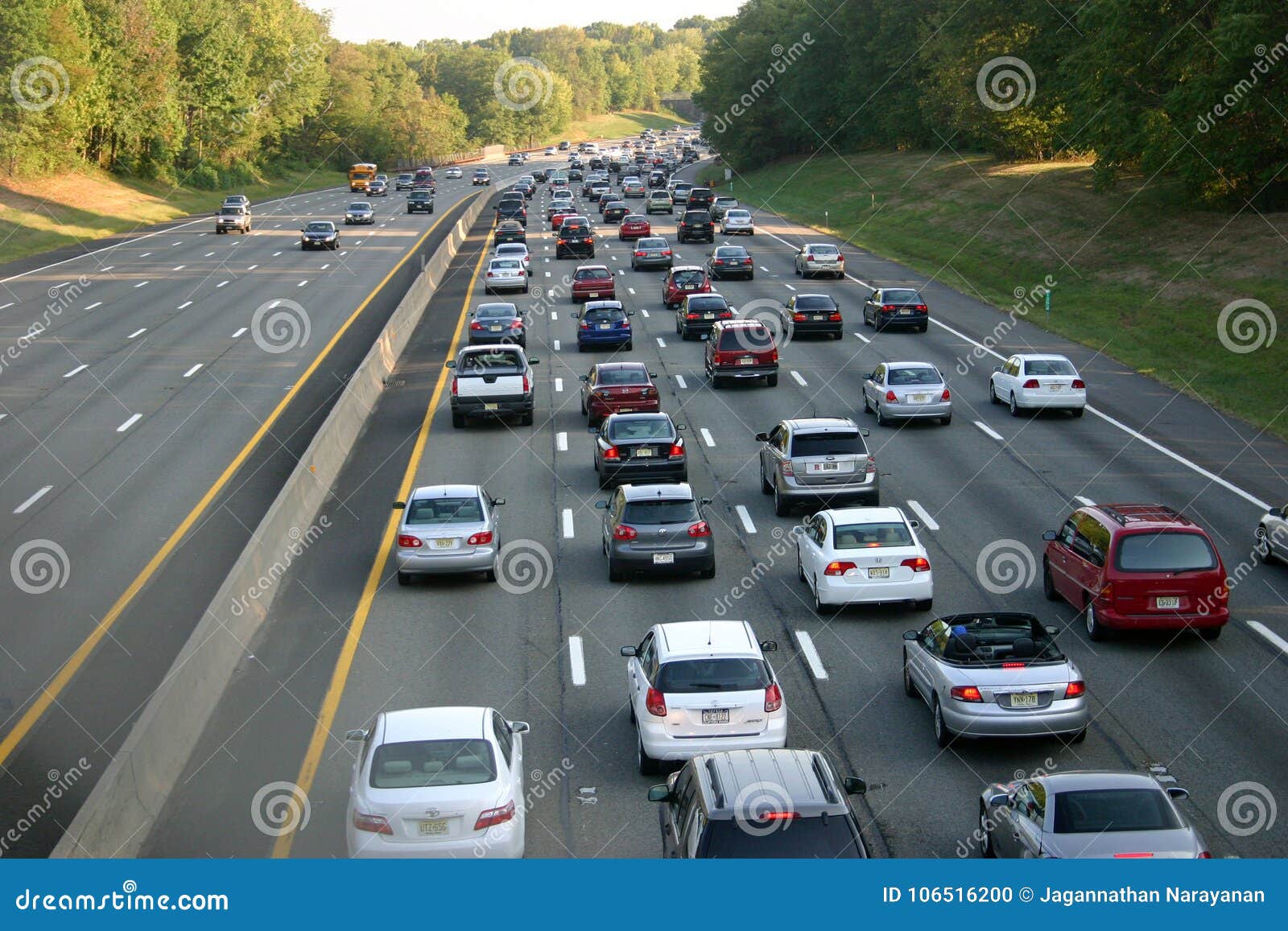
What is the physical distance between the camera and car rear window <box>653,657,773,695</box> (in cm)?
1552

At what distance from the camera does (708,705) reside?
50.5 feet

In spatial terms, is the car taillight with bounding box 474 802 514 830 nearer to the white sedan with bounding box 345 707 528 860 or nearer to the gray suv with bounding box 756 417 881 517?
the white sedan with bounding box 345 707 528 860

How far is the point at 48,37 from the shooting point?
277 feet

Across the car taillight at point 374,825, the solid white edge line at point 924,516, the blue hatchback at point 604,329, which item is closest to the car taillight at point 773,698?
the car taillight at point 374,825

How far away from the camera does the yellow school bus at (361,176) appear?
405 ft

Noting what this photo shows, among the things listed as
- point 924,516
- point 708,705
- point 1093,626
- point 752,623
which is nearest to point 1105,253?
point 924,516

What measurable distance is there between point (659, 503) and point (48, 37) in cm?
7516

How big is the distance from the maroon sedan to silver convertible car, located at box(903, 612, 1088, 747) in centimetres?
1667

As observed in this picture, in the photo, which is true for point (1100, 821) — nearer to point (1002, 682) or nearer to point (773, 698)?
point (1002, 682)

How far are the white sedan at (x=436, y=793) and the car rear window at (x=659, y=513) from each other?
367 inches

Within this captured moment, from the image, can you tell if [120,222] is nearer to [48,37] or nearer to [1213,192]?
[48,37]

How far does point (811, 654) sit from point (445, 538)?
20.8 feet

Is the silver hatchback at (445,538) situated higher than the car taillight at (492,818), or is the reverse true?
the car taillight at (492,818)

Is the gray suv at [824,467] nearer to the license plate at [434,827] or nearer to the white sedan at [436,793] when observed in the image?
the white sedan at [436,793]
